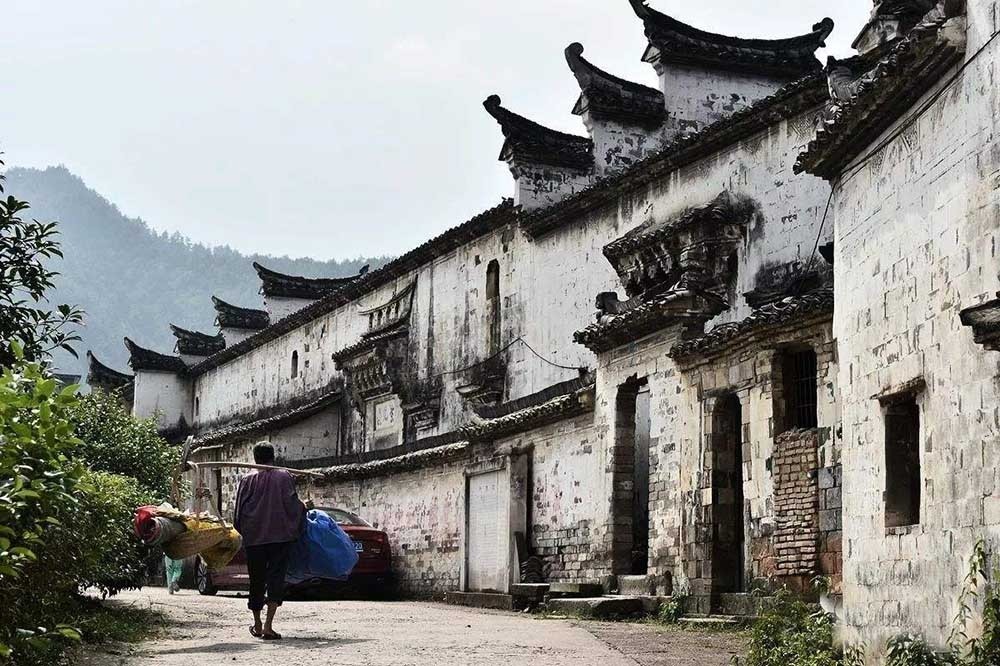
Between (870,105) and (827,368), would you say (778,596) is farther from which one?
(870,105)

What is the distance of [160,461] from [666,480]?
11.8m

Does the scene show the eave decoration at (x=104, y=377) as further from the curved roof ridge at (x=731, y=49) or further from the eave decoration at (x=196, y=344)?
the curved roof ridge at (x=731, y=49)

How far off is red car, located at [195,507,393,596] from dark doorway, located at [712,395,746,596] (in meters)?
9.21

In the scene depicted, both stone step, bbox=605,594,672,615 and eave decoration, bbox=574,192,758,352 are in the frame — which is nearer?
stone step, bbox=605,594,672,615

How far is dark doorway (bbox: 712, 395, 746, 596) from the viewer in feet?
49.0

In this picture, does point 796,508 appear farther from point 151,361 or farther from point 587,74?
point 151,361

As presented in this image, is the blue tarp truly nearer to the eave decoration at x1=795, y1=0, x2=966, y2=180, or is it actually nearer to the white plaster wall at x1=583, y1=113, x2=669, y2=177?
the eave decoration at x1=795, y1=0, x2=966, y2=180

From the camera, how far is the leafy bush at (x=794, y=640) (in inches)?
385

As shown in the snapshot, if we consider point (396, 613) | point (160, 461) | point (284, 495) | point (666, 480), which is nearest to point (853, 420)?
point (284, 495)

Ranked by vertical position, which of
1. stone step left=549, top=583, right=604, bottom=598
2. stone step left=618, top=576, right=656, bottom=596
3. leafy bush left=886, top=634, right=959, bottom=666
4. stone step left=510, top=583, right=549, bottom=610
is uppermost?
leafy bush left=886, top=634, right=959, bottom=666

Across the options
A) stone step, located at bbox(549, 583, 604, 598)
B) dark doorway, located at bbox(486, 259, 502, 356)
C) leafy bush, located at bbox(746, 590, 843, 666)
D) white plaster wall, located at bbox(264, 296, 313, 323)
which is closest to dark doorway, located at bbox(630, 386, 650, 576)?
stone step, located at bbox(549, 583, 604, 598)

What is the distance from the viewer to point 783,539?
13.2 m

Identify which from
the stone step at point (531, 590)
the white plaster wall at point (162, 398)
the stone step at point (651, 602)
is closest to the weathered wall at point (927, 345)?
the stone step at point (651, 602)

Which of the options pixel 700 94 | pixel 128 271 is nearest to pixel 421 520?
pixel 700 94
